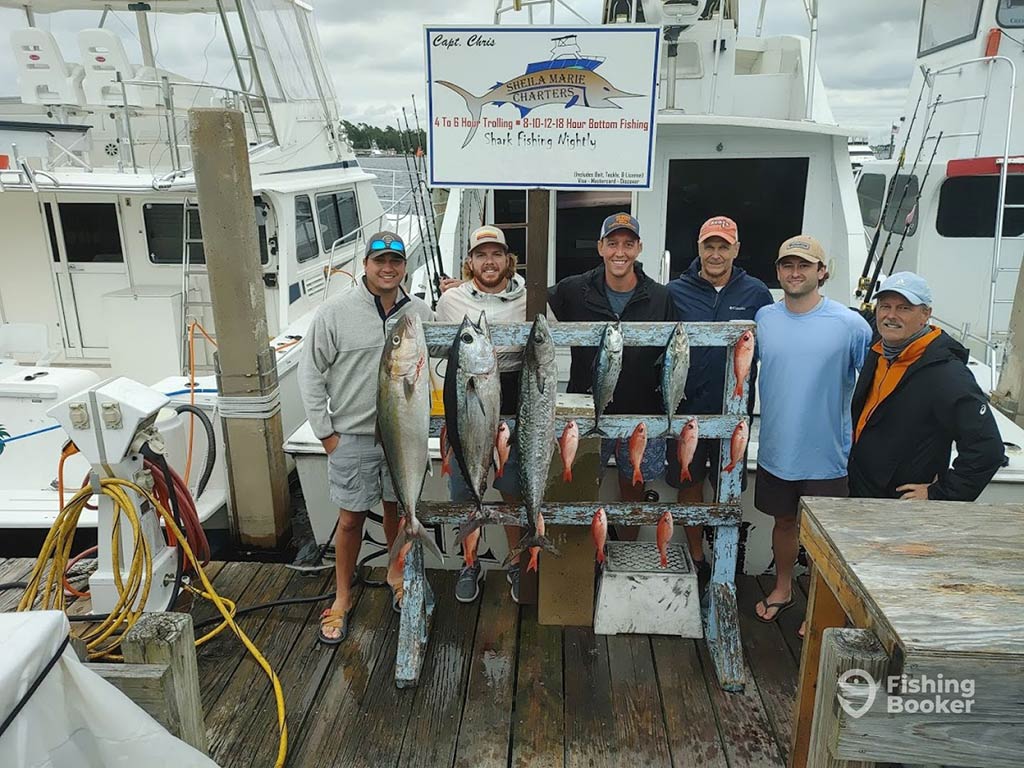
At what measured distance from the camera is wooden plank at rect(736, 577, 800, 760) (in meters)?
2.91

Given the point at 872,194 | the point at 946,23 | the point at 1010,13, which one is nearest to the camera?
the point at 1010,13

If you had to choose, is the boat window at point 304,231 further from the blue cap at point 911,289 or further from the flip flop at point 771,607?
the blue cap at point 911,289

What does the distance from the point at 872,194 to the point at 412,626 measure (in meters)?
12.9

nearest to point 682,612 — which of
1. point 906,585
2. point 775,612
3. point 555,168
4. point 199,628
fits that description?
point 775,612

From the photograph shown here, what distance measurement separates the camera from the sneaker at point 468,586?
3742 mm

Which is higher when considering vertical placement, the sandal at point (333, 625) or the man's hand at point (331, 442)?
the man's hand at point (331, 442)

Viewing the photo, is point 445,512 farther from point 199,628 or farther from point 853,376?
point 853,376

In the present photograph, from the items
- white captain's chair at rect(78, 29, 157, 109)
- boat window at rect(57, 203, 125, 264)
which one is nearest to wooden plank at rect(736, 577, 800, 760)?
boat window at rect(57, 203, 125, 264)

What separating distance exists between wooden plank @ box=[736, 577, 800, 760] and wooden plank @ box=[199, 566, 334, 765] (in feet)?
7.03

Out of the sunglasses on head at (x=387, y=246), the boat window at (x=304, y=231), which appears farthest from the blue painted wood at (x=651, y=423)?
the boat window at (x=304, y=231)

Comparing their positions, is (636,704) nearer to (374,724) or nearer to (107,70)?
(374,724)

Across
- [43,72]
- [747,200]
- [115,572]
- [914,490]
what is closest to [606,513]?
[914,490]

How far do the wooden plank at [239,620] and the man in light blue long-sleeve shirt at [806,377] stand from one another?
9.14 feet

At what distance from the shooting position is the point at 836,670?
1508 mm
